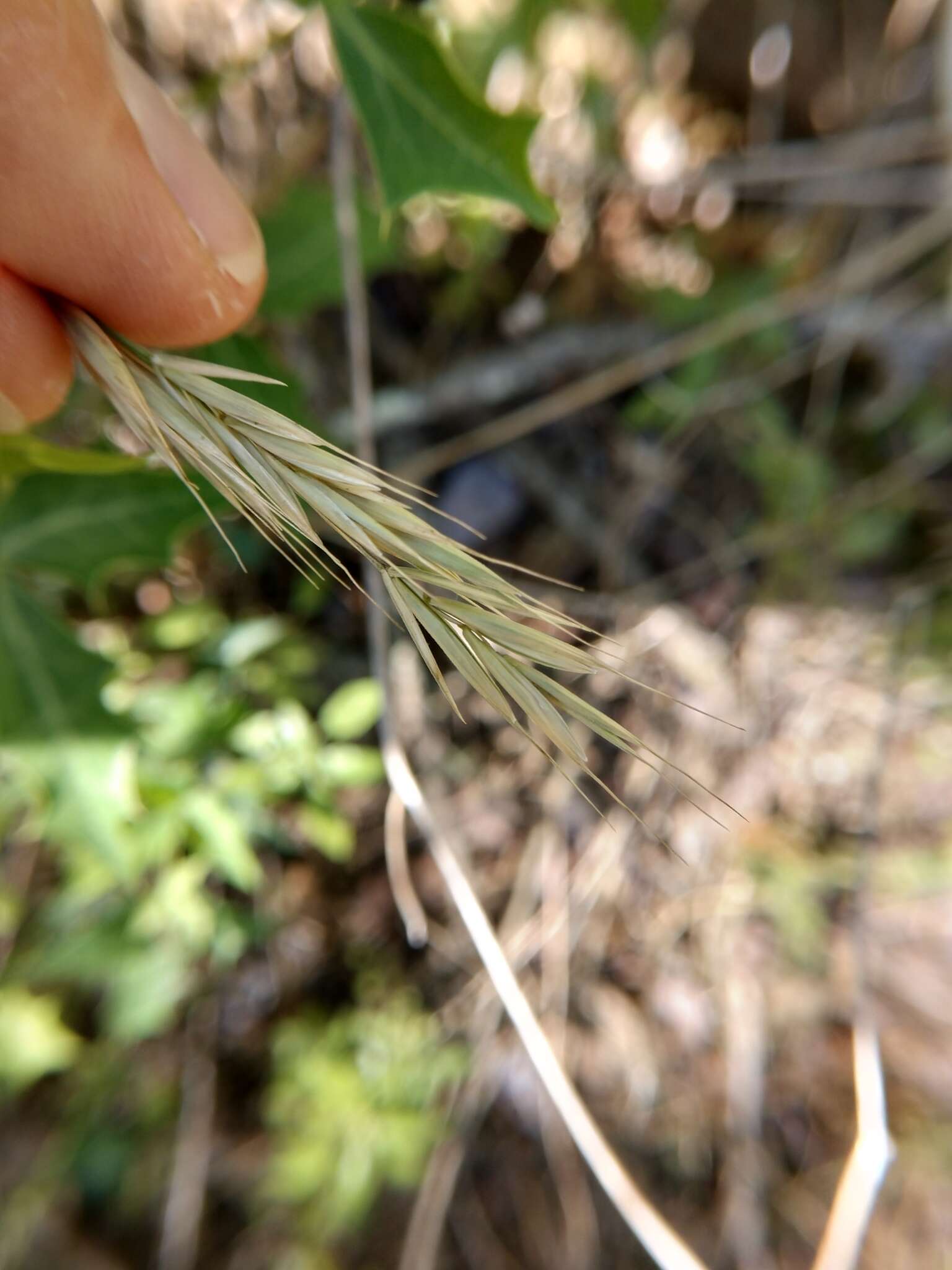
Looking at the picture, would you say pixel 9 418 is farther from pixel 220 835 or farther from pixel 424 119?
pixel 220 835

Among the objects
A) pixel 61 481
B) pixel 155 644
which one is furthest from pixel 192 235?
pixel 155 644

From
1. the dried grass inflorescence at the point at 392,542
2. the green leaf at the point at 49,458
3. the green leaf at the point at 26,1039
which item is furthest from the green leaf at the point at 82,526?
the green leaf at the point at 26,1039

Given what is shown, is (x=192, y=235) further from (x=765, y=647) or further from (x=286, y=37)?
(x=765, y=647)

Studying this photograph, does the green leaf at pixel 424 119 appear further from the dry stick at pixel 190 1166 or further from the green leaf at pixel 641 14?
the dry stick at pixel 190 1166

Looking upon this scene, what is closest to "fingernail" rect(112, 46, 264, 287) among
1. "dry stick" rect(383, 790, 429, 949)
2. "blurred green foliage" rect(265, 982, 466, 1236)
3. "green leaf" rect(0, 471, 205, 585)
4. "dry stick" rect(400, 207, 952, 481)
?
"green leaf" rect(0, 471, 205, 585)

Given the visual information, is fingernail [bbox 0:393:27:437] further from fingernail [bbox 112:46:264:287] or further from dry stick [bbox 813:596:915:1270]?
dry stick [bbox 813:596:915:1270]

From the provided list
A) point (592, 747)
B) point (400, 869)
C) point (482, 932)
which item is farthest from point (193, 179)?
point (592, 747)
